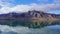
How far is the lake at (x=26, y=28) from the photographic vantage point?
120 cm

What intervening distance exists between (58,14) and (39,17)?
0.66 feet

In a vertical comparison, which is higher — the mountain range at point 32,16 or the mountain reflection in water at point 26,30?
the mountain range at point 32,16

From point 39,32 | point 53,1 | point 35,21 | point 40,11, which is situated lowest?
point 39,32

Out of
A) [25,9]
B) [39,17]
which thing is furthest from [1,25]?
[39,17]

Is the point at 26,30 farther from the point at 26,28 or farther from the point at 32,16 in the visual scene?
the point at 32,16

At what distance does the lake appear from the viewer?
120 cm

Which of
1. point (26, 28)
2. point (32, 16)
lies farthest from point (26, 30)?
point (32, 16)

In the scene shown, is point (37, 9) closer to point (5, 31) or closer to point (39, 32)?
point (39, 32)

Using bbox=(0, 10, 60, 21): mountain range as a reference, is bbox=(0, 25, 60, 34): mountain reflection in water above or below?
below

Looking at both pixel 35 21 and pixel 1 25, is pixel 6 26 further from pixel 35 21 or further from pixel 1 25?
pixel 35 21

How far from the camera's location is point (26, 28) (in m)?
1.21

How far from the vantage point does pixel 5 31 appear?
1.20m

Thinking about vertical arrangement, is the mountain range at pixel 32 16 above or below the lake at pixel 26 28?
above

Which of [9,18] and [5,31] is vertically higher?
[9,18]
